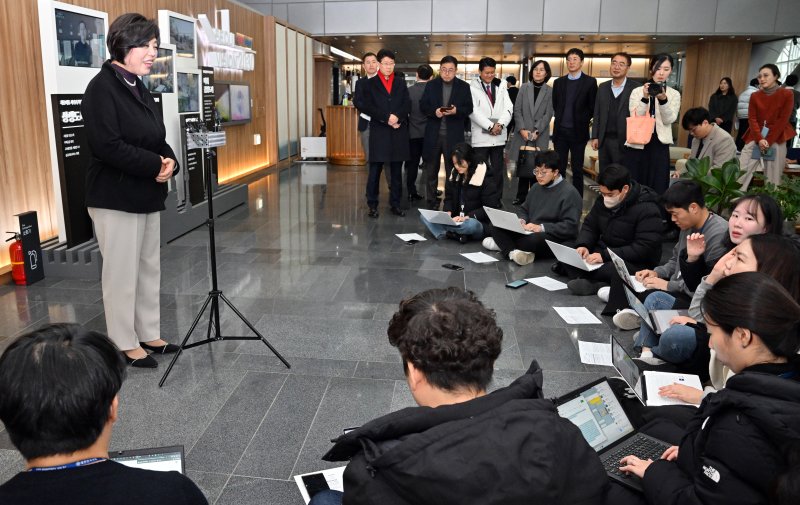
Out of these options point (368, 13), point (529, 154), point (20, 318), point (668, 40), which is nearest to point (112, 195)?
point (20, 318)

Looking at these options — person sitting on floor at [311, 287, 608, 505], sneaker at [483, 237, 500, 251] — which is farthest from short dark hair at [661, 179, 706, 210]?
person sitting on floor at [311, 287, 608, 505]

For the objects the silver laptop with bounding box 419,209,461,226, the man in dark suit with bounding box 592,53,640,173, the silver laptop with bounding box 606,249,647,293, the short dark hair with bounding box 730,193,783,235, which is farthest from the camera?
the man in dark suit with bounding box 592,53,640,173

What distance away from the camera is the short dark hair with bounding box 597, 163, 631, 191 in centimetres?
465

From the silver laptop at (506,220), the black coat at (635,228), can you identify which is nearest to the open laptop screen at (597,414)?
the black coat at (635,228)

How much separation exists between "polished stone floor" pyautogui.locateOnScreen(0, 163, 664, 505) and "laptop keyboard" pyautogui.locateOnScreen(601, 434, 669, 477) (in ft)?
3.48

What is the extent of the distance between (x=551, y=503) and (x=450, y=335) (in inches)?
15.7

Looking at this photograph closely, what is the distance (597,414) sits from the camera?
87.2 inches

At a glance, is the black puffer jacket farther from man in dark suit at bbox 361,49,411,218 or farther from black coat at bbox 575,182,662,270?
man in dark suit at bbox 361,49,411,218

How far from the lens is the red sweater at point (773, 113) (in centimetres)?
716

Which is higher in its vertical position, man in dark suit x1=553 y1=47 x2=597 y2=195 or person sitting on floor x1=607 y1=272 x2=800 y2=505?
man in dark suit x1=553 y1=47 x2=597 y2=195

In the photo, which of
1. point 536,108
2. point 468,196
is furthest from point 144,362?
point 536,108

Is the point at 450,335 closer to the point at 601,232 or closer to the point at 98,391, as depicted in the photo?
the point at 98,391

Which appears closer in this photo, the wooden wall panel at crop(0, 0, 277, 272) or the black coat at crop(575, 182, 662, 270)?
the black coat at crop(575, 182, 662, 270)

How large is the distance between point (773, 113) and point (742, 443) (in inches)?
273
